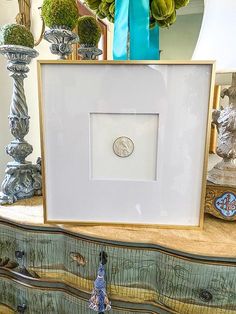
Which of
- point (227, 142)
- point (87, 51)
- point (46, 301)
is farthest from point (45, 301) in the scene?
point (87, 51)

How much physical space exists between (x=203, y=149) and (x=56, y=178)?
1.11ft

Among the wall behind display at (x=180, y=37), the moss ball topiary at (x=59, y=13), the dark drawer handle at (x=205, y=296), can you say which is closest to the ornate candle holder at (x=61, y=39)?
the moss ball topiary at (x=59, y=13)

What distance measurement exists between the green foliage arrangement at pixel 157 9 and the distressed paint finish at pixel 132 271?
0.55 metres

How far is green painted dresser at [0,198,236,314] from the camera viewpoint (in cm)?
46

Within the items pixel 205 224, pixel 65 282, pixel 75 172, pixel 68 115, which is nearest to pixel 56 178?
pixel 75 172

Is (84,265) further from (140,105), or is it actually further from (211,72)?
(211,72)

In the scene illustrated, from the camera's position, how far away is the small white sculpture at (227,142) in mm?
590

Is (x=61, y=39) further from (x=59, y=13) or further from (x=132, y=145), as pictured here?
(x=132, y=145)

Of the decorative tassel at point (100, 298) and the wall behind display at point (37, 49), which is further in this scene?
the wall behind display at point (37, 49)

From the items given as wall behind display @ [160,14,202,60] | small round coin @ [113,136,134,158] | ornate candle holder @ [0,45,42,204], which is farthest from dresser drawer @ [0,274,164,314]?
wall behind display @ [160,14,202,60]

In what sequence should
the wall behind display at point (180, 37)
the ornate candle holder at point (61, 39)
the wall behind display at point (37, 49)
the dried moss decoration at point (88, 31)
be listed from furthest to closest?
the wall behind display at point (180, 37) → the wall behind display at point (37, 49) → the dried moss decoration at point (88, 31) → the ornate candle holder at point (61, 39)

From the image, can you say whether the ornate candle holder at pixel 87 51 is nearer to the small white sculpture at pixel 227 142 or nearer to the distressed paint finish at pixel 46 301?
the small white sculpture at pixel 227 142

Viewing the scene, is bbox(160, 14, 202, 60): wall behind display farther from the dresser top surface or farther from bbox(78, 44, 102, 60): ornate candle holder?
the dresser top surface

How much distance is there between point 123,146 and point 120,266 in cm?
27
